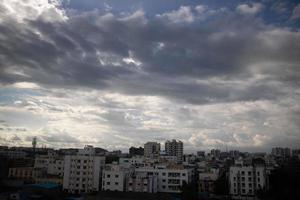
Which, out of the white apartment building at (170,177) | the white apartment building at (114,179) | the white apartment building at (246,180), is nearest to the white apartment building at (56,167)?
the white apartment building at (114,179)

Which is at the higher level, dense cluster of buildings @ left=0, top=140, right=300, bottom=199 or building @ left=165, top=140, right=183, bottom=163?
building @ left=165, top=140, right=183, bottom=163

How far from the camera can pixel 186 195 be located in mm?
38188

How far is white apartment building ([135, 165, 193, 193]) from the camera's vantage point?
45.6 metres

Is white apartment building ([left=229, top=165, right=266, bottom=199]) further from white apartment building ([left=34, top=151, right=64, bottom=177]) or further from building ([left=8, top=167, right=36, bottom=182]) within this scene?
building ([left=8, top=167, right=36, bottom=182])

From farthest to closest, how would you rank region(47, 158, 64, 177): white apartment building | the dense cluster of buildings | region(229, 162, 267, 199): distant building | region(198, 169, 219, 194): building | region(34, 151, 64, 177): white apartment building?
region(34, 151, 64, 177): white apartment building < region(47, 158, 64, 177): white apartment building < region(198, 169, 219, 194): building < the dense cluster of buildings < region(229, 162, 267, 199): distant building

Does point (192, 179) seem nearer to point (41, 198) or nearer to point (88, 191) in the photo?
point (88, 191)

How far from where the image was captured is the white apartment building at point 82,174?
46369mm

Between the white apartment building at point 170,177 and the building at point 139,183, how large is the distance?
2.63 m

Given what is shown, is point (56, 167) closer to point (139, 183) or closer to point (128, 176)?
point (128, 176)

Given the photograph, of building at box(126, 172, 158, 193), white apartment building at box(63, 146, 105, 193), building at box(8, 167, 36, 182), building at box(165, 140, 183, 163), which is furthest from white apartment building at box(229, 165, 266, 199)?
building at box(165, 140, 183, 163)

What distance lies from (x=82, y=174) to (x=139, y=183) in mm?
10107

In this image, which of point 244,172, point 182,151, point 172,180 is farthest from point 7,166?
point 182,151

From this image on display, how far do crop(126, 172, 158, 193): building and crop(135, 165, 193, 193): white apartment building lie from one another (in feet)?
8.63

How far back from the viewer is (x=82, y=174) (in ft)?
154
